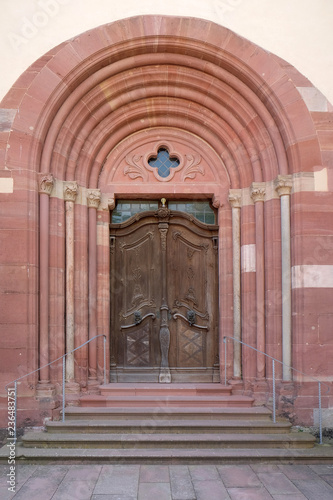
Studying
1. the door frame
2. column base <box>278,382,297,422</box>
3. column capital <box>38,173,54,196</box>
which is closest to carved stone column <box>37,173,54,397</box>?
column capital <box>38,173,54,196</box>

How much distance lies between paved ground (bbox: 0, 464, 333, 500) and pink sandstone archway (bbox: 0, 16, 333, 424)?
4.75ft

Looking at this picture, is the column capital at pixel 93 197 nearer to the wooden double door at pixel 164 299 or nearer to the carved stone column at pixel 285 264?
the wooden double door at pixel 164 299

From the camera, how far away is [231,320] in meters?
7.73

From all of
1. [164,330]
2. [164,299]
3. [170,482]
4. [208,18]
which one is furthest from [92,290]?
[208,18]

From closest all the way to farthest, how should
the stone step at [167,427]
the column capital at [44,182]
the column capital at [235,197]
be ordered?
the stone step at [167,427]
the column capital at [44,182]
the column capital at [235,197]

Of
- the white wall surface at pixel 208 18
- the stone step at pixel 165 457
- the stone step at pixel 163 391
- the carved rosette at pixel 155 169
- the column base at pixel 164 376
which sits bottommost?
the stone step at pixel 165 457

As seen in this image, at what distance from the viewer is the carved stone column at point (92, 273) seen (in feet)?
24.6

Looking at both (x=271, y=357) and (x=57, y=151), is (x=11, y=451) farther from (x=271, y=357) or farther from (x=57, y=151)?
(x=57, y=151)

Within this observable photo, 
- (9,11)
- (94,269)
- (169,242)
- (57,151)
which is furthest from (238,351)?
(9,11)

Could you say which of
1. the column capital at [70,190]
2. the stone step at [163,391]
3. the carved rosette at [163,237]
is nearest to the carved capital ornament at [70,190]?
the column capital at [70,190]

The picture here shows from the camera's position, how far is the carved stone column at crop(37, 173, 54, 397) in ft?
Answer: 22.4

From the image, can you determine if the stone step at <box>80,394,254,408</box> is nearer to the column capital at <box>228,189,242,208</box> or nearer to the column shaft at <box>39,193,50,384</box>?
the column shaft at <box>39,193,50,384</box>

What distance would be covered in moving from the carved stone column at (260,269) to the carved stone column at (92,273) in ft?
8.09

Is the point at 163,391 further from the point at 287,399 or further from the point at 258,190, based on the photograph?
→ the point at 258,190
